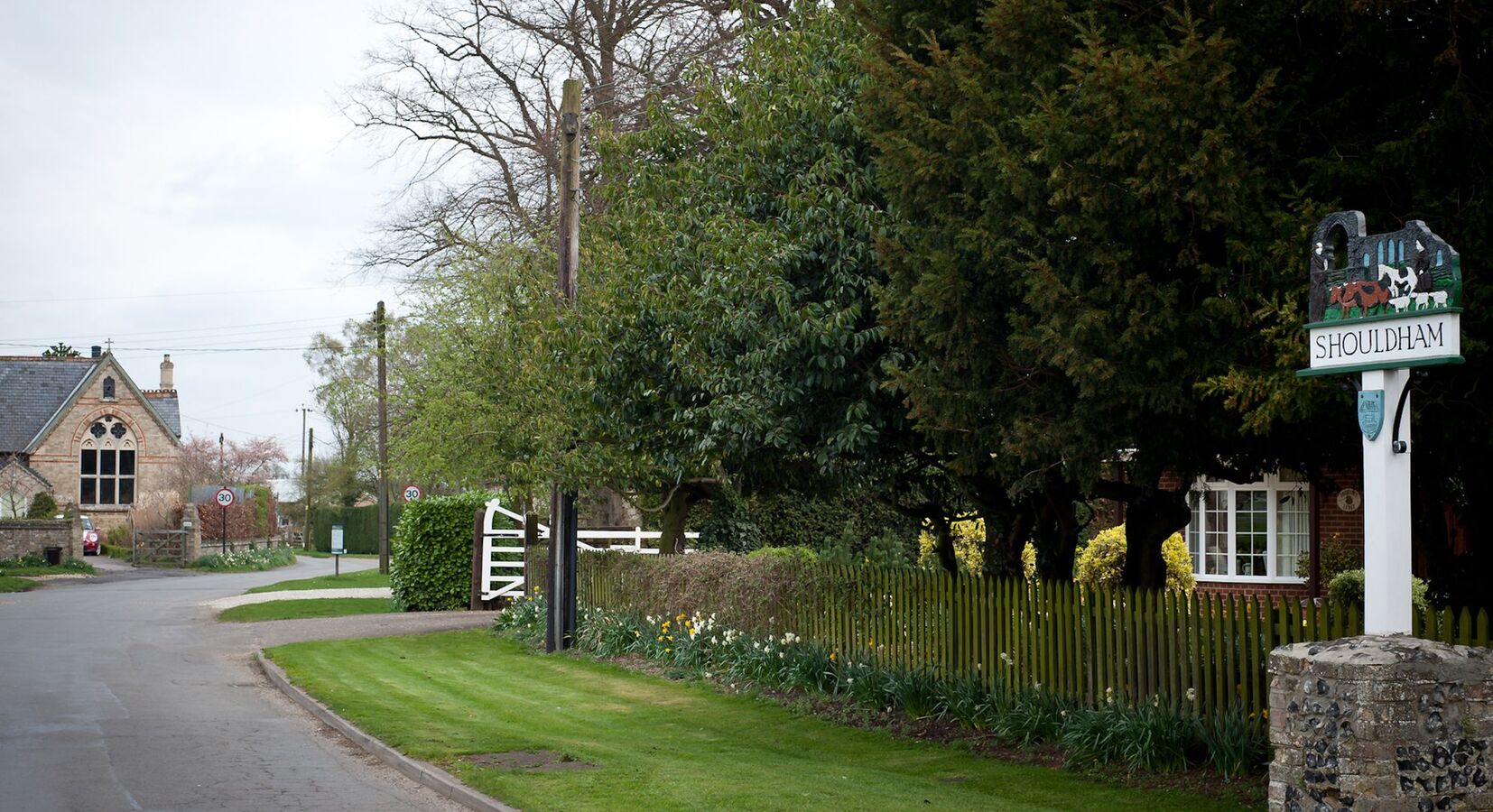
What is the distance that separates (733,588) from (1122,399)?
827 centimetres

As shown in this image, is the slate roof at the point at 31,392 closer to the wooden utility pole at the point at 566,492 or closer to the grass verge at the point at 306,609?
the grass verge at the point at 306,609

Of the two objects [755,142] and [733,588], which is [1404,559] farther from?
[733,588]

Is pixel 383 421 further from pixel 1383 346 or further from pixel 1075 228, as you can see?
pixel 1383 346

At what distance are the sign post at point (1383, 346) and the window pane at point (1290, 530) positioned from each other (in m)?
17.4

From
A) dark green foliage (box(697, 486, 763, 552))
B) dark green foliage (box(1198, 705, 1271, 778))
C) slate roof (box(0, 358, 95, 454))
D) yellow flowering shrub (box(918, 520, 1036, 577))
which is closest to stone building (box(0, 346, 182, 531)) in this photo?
slate roof (box(0, 358, 95, 454))

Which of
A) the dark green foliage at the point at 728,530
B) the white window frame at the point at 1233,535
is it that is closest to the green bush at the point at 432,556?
the dark green foliage at the point at 728,530

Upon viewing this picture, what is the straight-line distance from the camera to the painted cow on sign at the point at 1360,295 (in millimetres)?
7418

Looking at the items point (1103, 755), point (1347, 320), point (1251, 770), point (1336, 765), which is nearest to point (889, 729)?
point (1103, 755)

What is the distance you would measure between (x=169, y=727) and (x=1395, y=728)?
35.9 ft

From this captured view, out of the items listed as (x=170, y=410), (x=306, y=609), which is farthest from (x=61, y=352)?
(x=306, y=609)

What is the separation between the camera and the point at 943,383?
10734 mm

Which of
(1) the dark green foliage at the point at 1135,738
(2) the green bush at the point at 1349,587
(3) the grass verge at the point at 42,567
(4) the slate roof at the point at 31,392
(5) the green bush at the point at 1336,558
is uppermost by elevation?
(4) the slate roof at the point at 31,392

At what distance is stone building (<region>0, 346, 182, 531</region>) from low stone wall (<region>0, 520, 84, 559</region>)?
1408 centimetres

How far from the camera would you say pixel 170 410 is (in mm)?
67500
